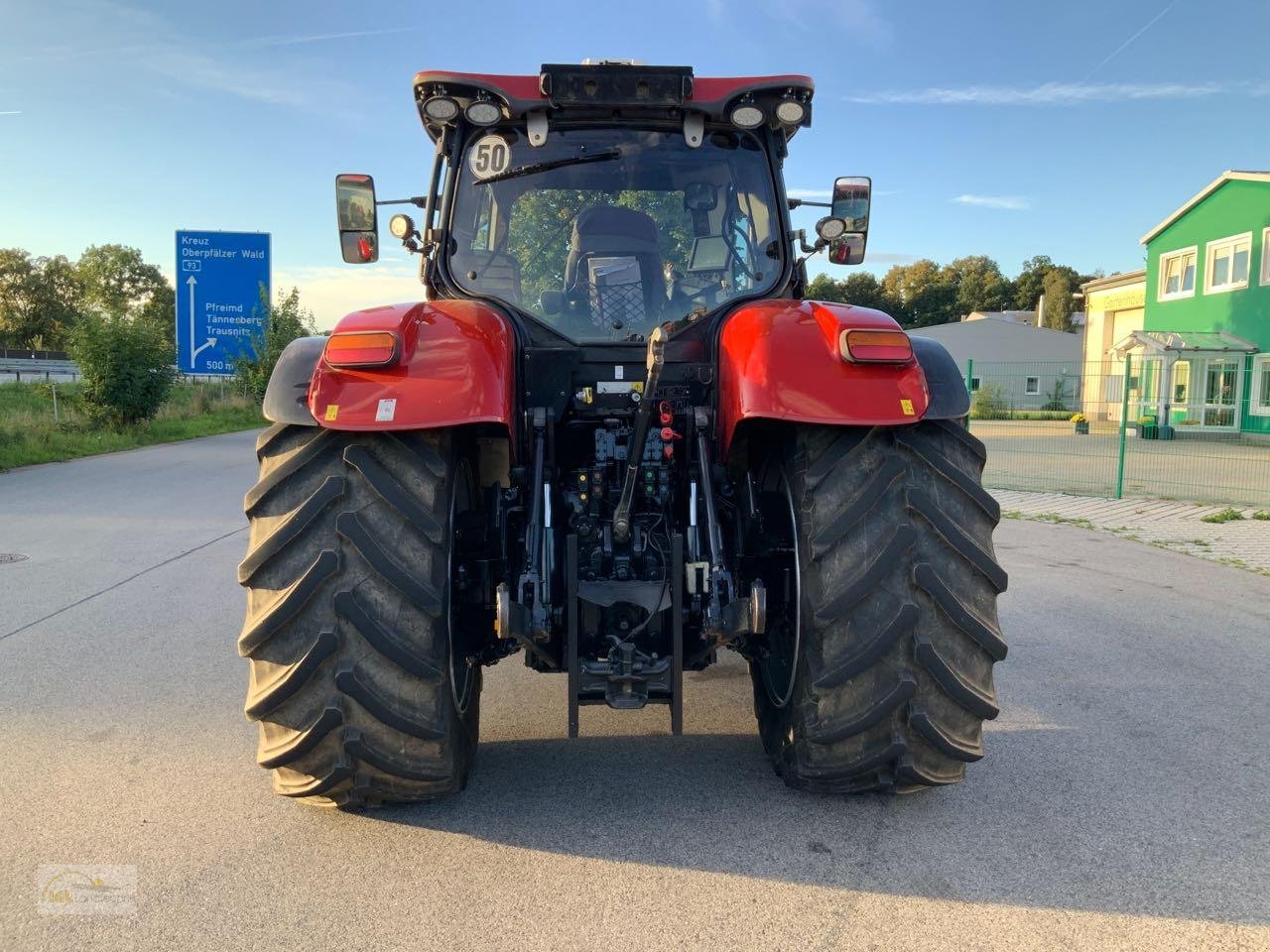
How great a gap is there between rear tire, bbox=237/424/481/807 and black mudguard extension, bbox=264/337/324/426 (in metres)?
0.10

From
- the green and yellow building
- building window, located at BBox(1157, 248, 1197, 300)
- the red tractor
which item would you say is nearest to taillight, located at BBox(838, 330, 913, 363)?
the red tractor

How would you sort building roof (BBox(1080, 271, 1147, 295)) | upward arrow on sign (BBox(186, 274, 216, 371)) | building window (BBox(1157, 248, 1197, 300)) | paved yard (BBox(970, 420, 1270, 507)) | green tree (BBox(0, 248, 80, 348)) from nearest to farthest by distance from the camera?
paved yard (BBox(970, 420, 1270, 507)), upward arrow on sign (BBox(186, 274, 216, 371)), building window (BBox(1157, 248, 1197, 300)), building roof (BBox(1080, 271, 1147, 295)), green tree (BBox(0, 248, 80, 348))

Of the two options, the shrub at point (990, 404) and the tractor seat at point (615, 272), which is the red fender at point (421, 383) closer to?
the tractor seat at point (615, 272)

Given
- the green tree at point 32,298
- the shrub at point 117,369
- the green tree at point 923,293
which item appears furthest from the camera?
the green tree at point 923,293

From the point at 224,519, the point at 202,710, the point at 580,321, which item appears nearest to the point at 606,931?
the point at 580,321

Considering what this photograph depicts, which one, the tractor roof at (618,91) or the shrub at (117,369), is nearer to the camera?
the tractor roof at (618,91)

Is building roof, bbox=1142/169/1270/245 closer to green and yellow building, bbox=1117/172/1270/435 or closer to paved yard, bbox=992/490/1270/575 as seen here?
green and yellow building, bbox=1117/172/1270/435

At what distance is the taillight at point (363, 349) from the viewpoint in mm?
2971

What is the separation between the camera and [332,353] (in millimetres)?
2992

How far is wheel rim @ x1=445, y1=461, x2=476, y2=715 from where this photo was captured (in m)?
3.11

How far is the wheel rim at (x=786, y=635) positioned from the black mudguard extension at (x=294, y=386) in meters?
1.63

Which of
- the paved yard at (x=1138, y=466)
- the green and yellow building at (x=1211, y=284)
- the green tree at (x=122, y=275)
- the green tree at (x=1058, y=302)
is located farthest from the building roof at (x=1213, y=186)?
the green tree at (x=122, y=275)

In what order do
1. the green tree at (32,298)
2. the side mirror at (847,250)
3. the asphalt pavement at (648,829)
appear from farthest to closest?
the green tree at (32,298) < the side mirror at (847,250) < the asphalt pavement at (648,829)

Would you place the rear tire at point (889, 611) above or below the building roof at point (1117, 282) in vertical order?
below
